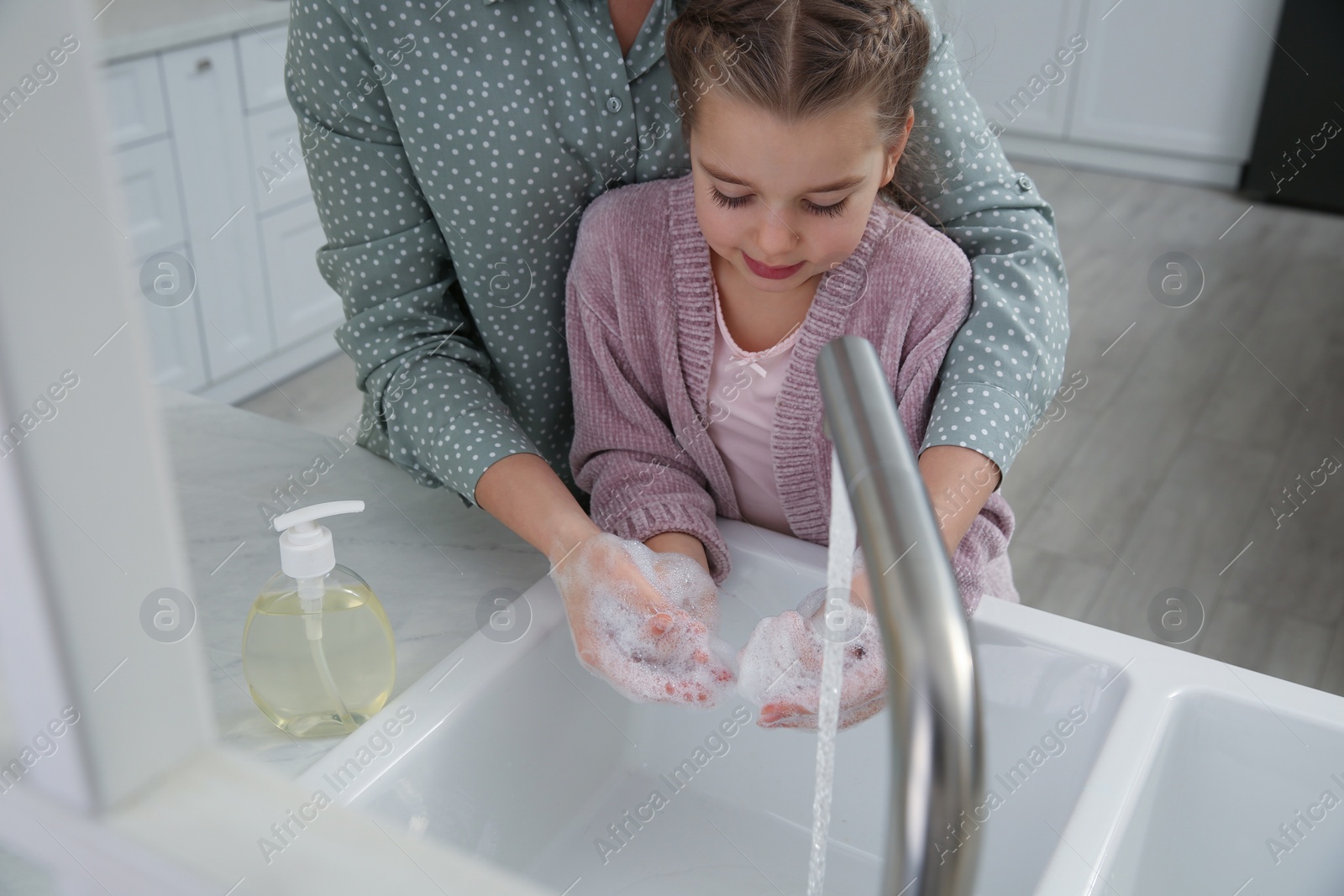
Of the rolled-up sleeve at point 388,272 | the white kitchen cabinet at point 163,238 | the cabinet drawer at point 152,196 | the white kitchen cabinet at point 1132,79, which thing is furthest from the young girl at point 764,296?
the white kitchen cabinet at point 1132,79

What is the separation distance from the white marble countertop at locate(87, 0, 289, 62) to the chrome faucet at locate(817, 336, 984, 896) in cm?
222

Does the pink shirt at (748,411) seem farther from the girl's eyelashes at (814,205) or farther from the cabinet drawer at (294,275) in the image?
the cabinet drawer at (294,275)

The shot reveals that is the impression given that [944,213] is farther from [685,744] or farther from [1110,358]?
[1110,358]

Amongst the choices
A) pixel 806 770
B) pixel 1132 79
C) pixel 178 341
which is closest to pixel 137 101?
pixel 178 341

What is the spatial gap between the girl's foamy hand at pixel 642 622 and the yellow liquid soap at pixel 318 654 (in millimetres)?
137

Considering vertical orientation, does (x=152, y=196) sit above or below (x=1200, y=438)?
above

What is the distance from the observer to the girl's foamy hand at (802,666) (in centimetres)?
73

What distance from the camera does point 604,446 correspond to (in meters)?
0.99

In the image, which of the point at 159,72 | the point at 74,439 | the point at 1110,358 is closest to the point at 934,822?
the point at 74,439

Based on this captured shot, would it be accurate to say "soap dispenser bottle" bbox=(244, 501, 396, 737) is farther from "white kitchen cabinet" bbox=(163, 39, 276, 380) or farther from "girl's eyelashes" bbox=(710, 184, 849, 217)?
"white kitchen cabinet" bbox=(163, 39, 276, 380)

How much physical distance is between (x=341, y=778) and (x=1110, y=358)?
8.61ft

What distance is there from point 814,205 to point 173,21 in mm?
2027

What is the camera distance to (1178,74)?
3826 millimetres

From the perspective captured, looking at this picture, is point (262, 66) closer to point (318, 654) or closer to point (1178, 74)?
point (318, 654)
